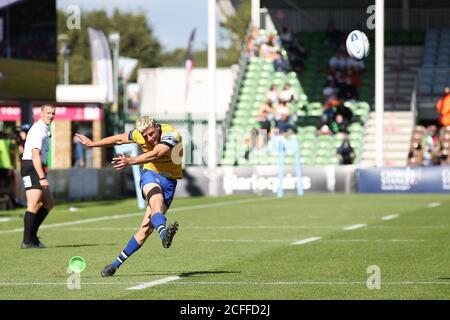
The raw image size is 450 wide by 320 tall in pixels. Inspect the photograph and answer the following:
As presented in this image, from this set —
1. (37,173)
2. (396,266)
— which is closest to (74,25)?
(37,173)

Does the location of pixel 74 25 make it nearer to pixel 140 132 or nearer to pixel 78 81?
pixel 140 132

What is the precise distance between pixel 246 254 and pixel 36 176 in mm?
3335

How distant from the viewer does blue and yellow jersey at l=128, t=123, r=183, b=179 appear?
563 inches

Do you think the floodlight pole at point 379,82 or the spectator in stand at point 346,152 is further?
the spectator in stand at point 346,152

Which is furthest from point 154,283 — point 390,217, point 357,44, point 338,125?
point 338,125

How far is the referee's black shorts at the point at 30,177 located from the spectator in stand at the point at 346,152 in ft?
76.9

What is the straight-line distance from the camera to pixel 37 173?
18.5 meters

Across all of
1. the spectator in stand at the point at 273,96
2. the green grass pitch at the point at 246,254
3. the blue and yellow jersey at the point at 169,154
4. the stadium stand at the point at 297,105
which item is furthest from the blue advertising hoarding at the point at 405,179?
the blue and yellow jersey at the point at 169,154

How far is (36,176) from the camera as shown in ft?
61.7

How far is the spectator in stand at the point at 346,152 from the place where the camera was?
4156cm

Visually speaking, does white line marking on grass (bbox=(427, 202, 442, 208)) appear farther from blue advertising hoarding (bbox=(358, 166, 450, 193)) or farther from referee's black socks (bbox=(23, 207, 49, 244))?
referee's black socks (bbox=(23, 207, 49, 244))

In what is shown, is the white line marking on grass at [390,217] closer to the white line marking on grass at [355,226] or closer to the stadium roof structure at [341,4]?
the white line marking on grass at [355,226]

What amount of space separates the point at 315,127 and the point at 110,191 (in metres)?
10.9

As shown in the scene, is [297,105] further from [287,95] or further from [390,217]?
[390,217]
